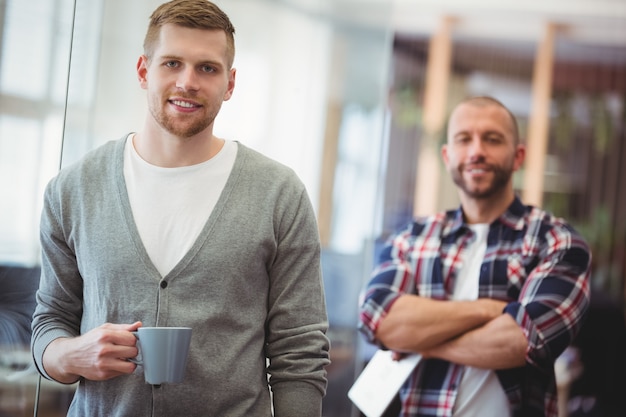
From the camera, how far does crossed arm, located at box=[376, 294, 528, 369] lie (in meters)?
1.90

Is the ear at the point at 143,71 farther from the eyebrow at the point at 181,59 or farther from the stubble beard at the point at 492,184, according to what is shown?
the stubble beard at the point at 492,184

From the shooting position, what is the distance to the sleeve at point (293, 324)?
1412mm

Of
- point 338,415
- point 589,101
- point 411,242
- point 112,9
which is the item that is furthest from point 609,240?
point 112,9

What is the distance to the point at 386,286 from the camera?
209cm

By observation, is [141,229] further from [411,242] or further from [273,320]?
[411,242]

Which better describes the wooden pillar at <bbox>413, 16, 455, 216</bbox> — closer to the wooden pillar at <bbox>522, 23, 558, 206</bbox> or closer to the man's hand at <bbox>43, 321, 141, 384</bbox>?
the wooden pillar at <bbox>522, 23, 558, 206</bbox>

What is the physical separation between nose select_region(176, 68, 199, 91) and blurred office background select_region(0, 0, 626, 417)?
308 millimetres

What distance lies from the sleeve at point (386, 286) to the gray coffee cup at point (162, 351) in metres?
0.91

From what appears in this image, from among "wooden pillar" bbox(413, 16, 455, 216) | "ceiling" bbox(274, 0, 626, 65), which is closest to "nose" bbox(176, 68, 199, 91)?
"ceiling" bbox(274, 0, 626, 65)

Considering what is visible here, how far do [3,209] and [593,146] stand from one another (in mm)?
8693

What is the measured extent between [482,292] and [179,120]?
101 centimetres

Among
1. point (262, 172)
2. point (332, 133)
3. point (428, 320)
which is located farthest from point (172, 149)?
point (332, 133)

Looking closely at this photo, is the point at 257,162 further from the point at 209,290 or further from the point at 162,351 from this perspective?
the point at 162,351

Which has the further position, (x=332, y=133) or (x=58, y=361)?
(x=332, y=133)
